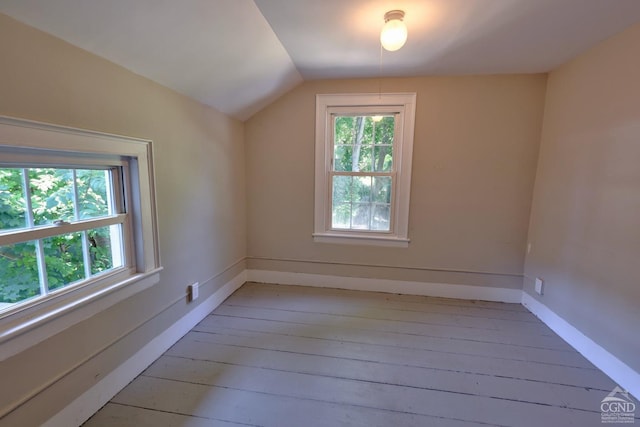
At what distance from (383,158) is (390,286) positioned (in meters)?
1.38

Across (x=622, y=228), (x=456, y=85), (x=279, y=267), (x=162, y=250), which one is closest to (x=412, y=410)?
(x=622, y=228)

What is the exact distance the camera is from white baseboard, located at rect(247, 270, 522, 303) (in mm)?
2992

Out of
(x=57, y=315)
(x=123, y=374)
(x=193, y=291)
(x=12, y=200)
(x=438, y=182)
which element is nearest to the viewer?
(x=12, y=200)

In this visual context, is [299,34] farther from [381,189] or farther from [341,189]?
[381,189]

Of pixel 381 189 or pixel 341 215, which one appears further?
pixel 341 215

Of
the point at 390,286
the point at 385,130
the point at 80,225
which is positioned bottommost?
the point at 390,286

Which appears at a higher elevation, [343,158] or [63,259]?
[343,158]

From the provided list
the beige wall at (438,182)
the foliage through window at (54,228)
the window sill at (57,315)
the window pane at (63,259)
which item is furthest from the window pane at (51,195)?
the beige wall at (438,182)

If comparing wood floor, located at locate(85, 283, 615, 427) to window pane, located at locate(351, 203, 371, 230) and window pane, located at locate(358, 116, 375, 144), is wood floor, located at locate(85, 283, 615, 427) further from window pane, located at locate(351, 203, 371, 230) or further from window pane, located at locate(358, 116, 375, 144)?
window pane, located at locate(358, 116, 375, 144)

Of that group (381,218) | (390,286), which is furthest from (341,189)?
(390,286)

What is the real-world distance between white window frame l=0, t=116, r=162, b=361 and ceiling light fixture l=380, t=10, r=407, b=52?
1.61 meters

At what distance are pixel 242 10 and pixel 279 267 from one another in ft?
8.12

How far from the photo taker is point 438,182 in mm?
2928

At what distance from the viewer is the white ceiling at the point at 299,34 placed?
4.50ft
